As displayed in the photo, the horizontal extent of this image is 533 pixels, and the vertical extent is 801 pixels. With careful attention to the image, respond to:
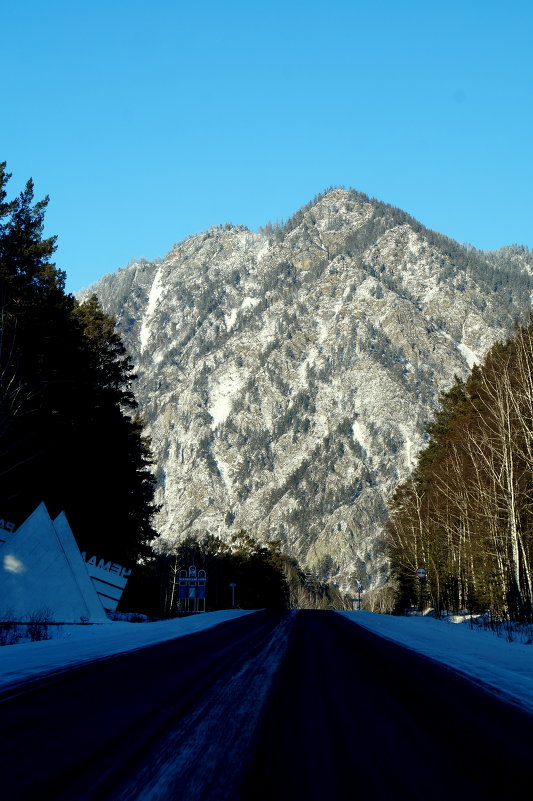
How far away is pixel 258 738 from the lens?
390 centimetres

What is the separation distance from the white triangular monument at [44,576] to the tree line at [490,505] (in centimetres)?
1499

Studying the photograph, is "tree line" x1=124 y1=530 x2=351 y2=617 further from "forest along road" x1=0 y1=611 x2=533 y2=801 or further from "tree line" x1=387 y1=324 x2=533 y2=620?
"forest along road" x1=0 y1=611 x2=533 y2=801

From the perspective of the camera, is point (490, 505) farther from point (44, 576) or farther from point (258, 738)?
point (258, 738)

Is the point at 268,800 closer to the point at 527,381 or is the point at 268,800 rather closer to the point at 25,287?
the point at 527,381

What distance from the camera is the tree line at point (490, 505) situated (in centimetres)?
2414

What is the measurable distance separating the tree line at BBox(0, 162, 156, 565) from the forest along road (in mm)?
21430

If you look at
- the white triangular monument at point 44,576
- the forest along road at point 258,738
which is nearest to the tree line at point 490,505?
the white triangular monument at point 44,576

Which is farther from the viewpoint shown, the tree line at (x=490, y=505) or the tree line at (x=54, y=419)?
the tree line at (x=54, y=419)

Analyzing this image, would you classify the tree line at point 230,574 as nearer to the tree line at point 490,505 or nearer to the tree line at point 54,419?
the tree line at point 490,505

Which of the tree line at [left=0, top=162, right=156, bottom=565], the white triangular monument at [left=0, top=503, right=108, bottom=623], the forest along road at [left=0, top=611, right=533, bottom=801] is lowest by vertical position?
the forest along road at [left=0, top=611, right=533, bottom=801]

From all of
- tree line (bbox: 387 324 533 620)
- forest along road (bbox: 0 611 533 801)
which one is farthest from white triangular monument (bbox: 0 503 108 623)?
tree line (bbox: 387 324 533 620)

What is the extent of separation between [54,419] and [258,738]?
2995 cm

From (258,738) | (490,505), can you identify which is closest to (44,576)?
(258,738)

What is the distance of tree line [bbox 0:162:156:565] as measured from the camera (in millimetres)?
30188
